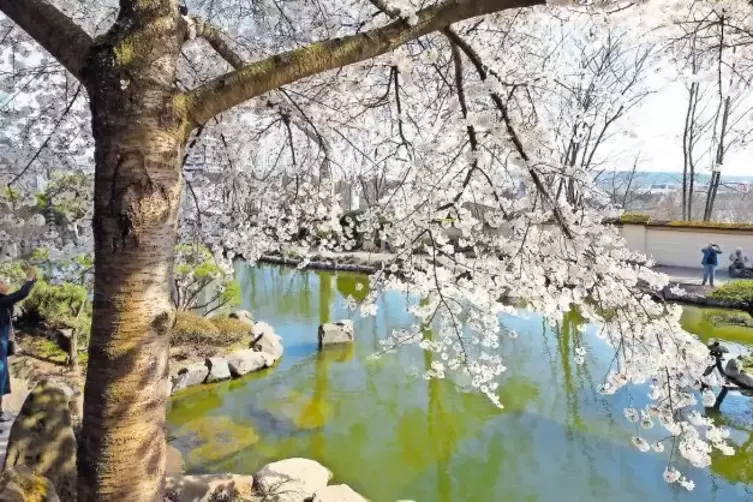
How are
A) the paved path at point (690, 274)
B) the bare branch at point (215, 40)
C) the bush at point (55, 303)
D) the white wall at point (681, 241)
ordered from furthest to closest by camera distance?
the white wall at point (681, 241), the paved path at point (690, 274), the bush at point (55, 303), the bare branch at point (215, 40)

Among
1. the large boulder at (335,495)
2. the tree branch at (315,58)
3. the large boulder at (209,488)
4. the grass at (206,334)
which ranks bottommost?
the large boulder at (335,495)

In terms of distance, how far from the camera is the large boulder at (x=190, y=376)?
533 centimetres

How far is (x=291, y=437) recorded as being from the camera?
4.42 metres

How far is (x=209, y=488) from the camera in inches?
121

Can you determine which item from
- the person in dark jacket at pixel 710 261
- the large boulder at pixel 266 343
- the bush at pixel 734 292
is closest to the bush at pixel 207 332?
the large boulder at pixel 266 343

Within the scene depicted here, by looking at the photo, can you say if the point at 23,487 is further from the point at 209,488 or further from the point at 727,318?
the point at 727,318

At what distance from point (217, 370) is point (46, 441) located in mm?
3075

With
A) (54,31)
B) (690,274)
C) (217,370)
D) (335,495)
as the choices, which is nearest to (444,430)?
Answer: (335,495)

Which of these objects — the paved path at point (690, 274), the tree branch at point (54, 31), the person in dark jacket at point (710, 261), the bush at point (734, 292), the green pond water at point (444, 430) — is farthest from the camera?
the paved path at point (690, 274)

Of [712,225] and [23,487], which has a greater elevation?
[712,225]

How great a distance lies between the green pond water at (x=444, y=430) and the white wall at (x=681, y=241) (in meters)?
3.87

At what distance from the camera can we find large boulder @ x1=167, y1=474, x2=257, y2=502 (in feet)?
9.79

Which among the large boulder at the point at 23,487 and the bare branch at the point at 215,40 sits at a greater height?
the bare branch at the point at 215,40

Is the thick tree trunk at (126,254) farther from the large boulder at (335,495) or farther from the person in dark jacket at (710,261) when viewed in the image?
the person in dark jacket at (710,261)
